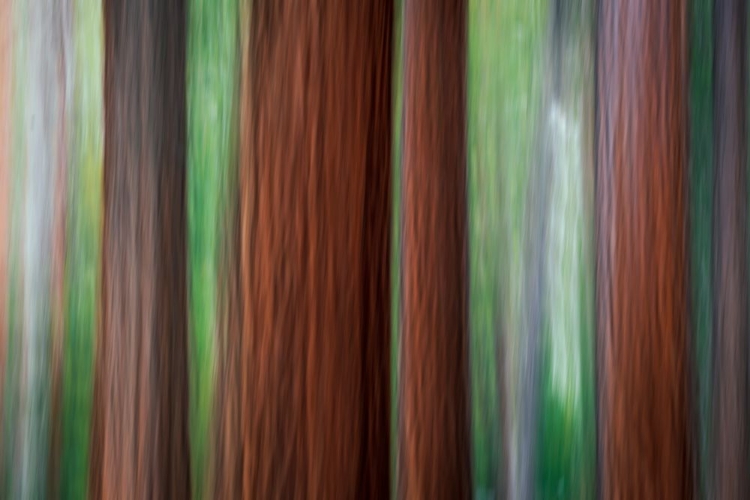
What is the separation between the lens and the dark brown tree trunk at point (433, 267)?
1.86 feet

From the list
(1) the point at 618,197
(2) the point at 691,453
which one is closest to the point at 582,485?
(2) the point at 691,453

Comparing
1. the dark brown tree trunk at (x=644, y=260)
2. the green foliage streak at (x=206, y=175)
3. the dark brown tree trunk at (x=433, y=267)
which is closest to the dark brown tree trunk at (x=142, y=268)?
the green foliage streak at (x=206, y=175)

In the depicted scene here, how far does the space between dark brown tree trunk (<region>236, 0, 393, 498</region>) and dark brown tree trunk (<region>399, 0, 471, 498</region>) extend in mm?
21

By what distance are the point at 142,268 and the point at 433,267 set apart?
208 mm

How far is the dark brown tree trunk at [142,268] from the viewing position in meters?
0.56

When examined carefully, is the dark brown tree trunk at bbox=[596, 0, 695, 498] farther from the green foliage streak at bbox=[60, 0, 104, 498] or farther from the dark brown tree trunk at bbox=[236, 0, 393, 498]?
the green foliage streak at bbox=[60, 0, 104, 498]

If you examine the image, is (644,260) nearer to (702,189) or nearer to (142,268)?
(702,189)

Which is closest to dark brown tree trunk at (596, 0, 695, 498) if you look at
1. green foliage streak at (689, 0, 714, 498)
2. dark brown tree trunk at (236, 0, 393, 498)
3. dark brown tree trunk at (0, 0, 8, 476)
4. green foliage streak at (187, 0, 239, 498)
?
green foliage streak at (689, 0, 714, 498)

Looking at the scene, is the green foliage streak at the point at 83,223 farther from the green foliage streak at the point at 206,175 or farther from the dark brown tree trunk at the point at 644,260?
the dark brown tree trunk at the point at 644,260

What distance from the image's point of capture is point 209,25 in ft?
1.91

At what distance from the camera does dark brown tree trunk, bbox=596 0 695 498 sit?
1.91 feet

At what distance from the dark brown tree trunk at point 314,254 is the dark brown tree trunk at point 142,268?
1.9 inches

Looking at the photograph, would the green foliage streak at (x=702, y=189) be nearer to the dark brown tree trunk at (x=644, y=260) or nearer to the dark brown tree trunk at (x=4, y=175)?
the dark brown tree trunk at (x=644, y=260)

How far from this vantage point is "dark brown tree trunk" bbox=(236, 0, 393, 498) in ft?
1.85
